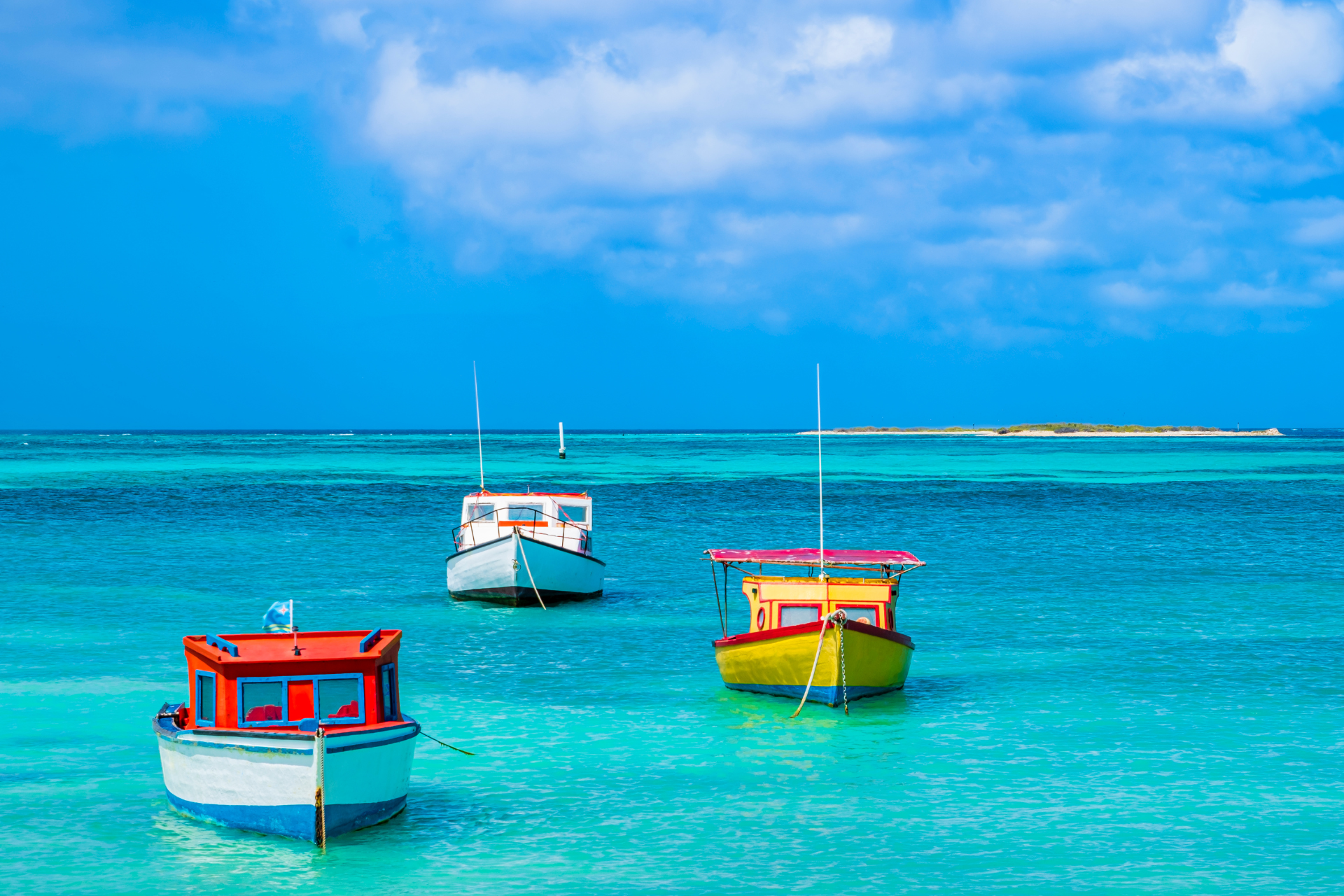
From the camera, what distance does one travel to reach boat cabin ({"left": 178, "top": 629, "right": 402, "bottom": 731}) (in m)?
14.5

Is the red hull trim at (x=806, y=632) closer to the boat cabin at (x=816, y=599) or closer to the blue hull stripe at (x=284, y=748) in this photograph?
the boat cabin at (x=816, y=599)

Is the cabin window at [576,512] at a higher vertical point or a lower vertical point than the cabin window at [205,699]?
higher

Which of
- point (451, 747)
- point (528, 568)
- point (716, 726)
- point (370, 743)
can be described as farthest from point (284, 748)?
point (528, 568)

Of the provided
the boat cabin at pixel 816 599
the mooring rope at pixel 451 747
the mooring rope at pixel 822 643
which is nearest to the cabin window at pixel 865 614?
the boat cabin at pixel 816 599

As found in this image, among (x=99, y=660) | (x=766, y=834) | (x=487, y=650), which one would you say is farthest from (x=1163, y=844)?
(x=99, y=660)

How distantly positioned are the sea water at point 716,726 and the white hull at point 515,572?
0.78 metres

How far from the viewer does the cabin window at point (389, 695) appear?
14.9 meters

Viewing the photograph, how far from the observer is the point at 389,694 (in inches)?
590

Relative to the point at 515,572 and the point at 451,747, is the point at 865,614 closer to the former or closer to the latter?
the point at 451,747

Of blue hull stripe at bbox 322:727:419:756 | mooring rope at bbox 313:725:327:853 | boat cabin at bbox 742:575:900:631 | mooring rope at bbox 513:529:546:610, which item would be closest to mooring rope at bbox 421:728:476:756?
blue hull stripe at bbox 322:727:419:756

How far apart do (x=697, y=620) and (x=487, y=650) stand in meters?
6.07

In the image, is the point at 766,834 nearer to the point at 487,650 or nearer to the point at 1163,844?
the point at 1163,844

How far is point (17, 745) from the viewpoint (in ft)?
61.4

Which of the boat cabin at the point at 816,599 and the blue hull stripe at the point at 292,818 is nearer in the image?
the blue hull stripe at the point at 292,818
